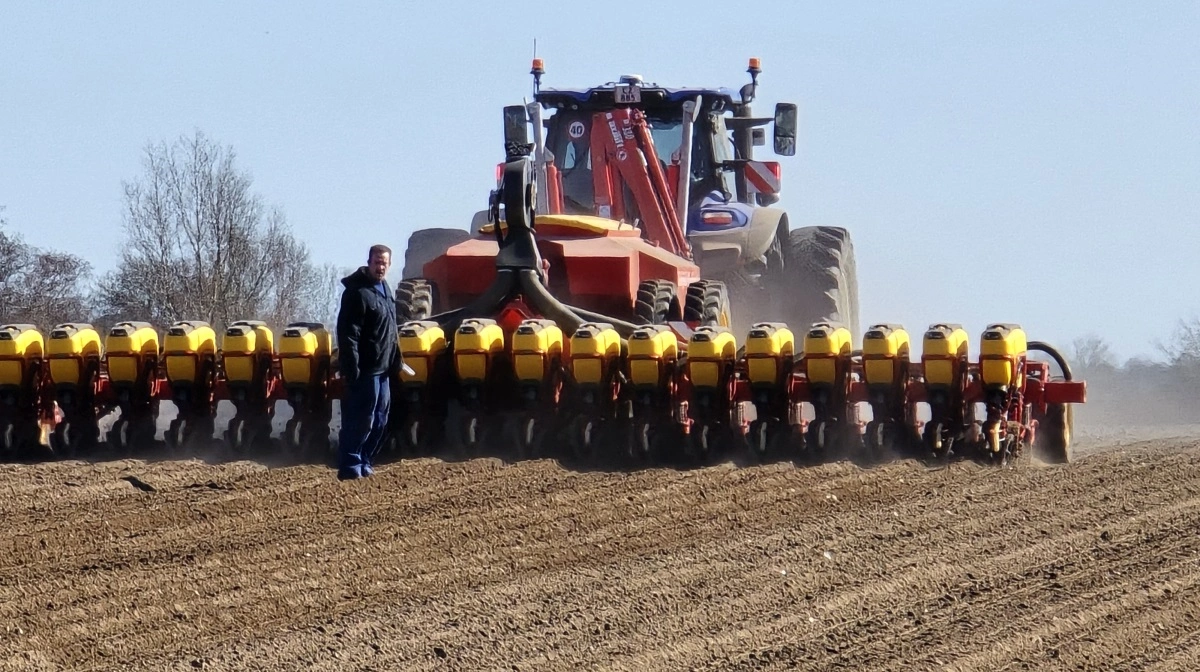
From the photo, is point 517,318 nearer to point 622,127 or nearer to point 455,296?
point 455,296

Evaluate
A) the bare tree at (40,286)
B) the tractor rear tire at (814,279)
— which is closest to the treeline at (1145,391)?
the tractor rear tire at (814,279)

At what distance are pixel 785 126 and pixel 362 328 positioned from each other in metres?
5.31

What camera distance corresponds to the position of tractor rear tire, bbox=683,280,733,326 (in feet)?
35.6

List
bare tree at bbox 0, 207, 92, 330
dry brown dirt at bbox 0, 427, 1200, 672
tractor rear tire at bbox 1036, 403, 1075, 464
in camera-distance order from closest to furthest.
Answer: dry brown dirt at bbox 0, 427, 1200, 672 → tractor rear tire at bbox 1036, 403, 1075, 464 → bare tree at bbox 0, 207, 92, 330

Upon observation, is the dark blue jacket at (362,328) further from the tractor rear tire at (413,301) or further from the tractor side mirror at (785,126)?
the tractor side mirror at (785,126)

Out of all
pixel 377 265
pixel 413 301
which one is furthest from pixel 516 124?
pixel 377 265

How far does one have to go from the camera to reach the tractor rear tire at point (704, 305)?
1084 centimetres

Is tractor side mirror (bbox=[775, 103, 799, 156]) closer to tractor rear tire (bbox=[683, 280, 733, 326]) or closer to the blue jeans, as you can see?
tractor rear tire (bbox=[683, 280, 733, 326])

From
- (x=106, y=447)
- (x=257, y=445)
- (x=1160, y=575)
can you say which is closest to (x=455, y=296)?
(x=257, y=445)

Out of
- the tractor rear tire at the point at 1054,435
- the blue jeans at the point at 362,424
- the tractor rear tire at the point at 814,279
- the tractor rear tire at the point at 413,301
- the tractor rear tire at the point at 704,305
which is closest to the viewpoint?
the blue jeans at the point at 362,424

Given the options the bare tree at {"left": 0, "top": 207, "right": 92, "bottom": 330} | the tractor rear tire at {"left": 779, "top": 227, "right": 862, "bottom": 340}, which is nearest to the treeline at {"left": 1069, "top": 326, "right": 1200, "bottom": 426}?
the tractor rear tire at {"left": 779, "top": 227, "right": 862, "bottom": 340}

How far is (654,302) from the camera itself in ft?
34.7

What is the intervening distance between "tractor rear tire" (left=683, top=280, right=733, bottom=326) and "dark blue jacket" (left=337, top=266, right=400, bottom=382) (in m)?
2.62

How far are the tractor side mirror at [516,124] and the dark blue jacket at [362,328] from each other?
4340 millimetres
